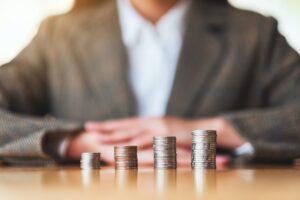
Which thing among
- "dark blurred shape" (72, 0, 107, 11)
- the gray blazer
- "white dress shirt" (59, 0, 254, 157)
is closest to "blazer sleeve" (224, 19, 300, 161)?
the gray blazer

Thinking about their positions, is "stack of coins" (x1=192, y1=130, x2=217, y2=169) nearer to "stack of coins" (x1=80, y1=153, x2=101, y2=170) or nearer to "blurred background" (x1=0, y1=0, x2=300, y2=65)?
"stack of coins" (x1=80, y1=153, x2=101, y2=170)

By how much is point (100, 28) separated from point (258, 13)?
0.50 metres

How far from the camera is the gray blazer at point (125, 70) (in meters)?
1.78

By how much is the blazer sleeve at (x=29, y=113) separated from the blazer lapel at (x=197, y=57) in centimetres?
38

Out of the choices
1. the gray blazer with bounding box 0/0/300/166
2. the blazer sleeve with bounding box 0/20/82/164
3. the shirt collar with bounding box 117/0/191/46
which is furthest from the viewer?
the shirt collar with bounding box 117/0/191/46

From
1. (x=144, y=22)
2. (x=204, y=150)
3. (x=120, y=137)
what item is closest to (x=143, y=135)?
(x=120, y=137)

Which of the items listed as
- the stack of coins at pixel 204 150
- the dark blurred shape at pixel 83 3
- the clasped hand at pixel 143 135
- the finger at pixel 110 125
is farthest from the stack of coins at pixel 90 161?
the dark blurred shape at pixel 83 3

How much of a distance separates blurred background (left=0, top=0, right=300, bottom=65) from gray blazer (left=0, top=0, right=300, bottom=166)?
0.03 metres

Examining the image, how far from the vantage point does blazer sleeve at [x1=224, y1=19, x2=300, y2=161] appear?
1506mm

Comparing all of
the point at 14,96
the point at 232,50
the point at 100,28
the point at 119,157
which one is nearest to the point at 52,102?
the point at 14,96

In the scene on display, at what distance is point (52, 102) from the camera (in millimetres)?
1875

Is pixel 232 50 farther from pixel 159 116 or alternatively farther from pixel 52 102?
pixel 52 102

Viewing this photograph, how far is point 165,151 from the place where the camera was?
94 centimetres

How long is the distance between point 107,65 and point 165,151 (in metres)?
0.94
